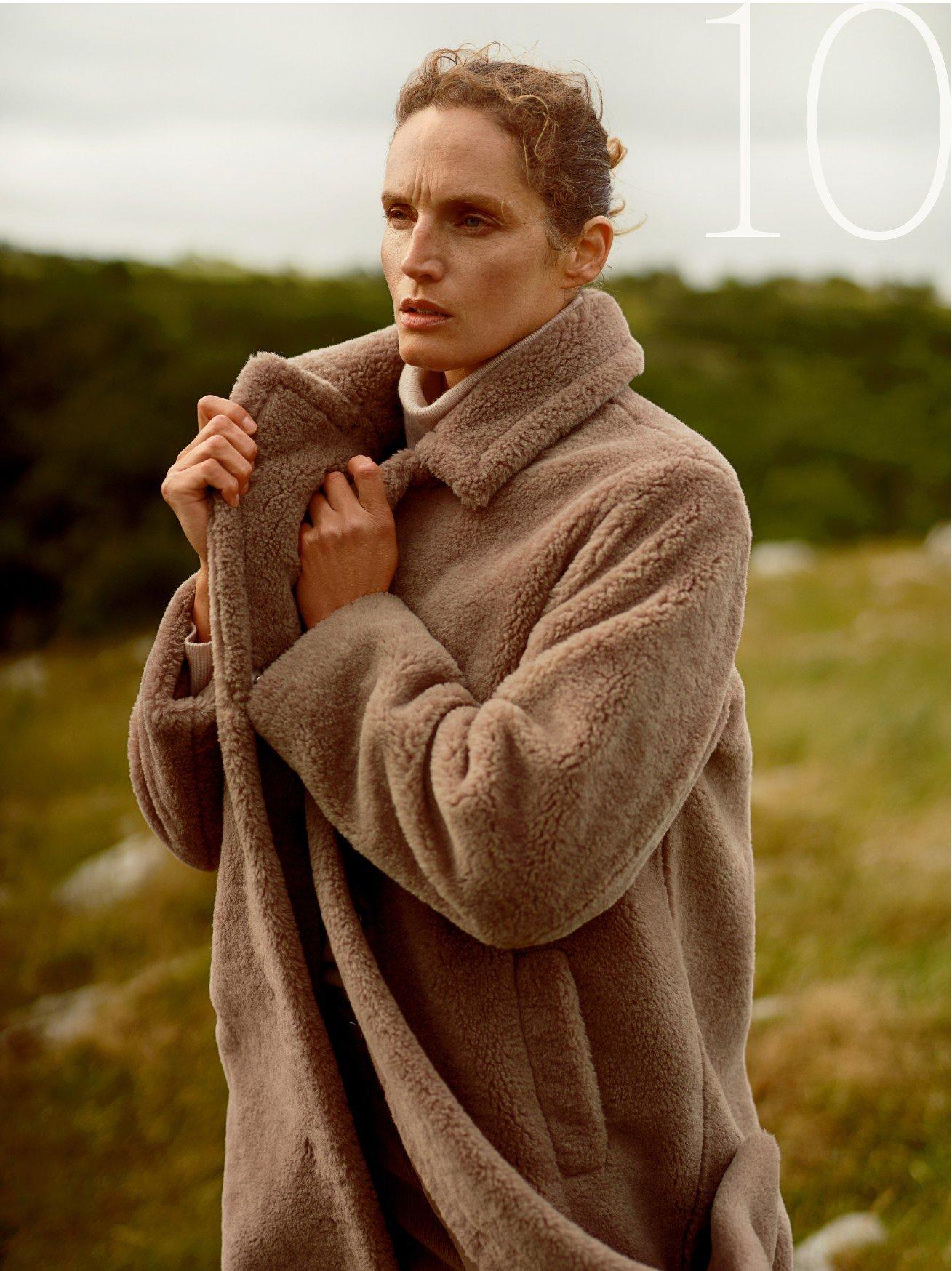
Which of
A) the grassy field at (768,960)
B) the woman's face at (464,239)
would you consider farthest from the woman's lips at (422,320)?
the grassy field at (768,960)

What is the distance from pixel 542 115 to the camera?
988 millimetres

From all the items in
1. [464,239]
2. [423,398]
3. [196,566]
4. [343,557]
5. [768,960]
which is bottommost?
[768,960]

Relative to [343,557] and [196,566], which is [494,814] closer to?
[343,557]

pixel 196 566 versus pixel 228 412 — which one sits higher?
pixel 228 412

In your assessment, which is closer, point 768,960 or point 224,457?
point 224,457

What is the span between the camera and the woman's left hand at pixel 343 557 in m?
1.04

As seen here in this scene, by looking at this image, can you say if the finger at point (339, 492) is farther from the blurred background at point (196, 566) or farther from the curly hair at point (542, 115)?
the blurred background at point (196, 566)

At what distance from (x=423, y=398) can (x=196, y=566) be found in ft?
7.12

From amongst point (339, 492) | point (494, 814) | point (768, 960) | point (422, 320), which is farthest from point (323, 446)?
point (768, 960)

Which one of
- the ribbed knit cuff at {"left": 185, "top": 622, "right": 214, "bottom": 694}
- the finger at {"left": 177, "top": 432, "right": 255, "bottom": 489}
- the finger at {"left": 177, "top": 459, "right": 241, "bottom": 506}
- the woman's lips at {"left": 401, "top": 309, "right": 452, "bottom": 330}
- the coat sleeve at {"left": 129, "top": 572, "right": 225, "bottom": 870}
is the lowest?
the coat sleeve at {"left": 129, "top": 572, "right": 225, "bottom": 870}

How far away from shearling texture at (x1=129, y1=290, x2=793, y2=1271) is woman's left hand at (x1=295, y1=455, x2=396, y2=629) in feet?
0.06

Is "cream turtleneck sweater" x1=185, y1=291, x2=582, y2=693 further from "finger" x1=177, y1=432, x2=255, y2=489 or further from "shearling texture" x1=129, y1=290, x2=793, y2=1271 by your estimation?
"finger" x1=177, y1=432, x2=255, y2=489

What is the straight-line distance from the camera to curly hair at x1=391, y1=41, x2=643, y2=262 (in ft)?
3.23

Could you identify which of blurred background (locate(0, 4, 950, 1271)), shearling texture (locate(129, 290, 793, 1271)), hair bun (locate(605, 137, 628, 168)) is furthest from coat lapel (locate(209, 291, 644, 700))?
blurred background (locate(0, 4, 950, 1271))
